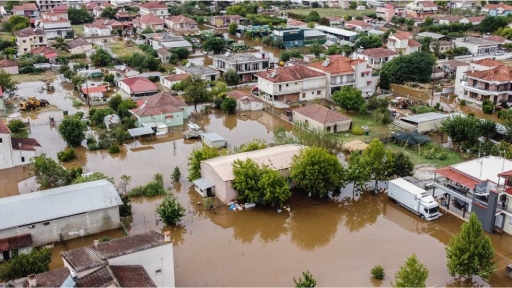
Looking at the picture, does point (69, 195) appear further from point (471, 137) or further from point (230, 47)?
point (230, 47)

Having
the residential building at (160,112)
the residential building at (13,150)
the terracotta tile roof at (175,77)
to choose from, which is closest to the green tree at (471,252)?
the residential building at (160,112)

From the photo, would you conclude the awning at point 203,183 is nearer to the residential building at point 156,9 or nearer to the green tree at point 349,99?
the green tree at point 349,99

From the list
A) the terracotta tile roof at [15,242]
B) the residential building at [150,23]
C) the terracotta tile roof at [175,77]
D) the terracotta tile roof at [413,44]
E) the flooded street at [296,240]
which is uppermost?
the residential building at [150,23]

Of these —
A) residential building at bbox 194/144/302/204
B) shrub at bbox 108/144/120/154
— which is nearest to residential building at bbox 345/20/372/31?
shrub at bbox 108/144/120/154

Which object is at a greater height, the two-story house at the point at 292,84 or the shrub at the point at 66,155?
the two-story house at the point at 292,84

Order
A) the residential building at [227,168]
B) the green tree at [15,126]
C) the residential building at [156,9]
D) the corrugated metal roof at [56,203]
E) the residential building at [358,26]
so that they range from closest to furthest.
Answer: the corrugated metal roof at [56,203], the residential building at [227,168], the green tree at [15,126], the residential building at [358,26], the residential building at [156,9]

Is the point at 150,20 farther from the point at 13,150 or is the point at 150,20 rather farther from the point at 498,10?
the point at 498,10

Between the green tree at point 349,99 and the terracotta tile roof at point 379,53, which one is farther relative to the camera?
the terracotta tile roof at point 379,53
